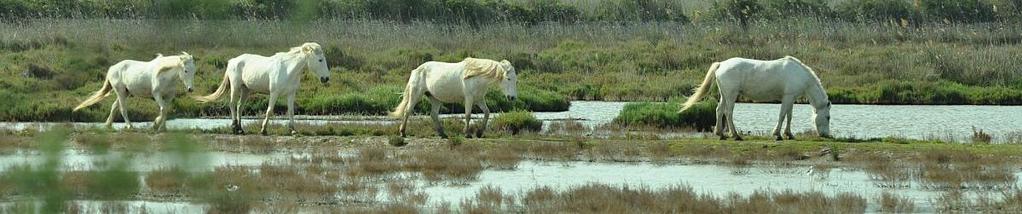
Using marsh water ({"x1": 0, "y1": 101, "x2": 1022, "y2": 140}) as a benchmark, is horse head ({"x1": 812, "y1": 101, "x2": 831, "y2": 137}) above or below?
above

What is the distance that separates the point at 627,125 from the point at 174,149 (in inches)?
870

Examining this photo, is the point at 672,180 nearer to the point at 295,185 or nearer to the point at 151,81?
the point at 295,185

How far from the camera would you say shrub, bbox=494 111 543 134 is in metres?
25.2

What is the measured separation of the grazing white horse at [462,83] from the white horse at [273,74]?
1.49 m

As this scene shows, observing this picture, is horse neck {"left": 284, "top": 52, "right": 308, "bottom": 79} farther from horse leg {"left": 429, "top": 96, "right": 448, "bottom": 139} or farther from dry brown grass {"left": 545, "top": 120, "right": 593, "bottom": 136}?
dry brown grass {"left": 545, "top": 120, "right": 593, "bottom": 136}

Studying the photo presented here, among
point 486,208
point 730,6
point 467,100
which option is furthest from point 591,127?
point 730,6

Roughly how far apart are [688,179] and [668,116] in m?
8.84

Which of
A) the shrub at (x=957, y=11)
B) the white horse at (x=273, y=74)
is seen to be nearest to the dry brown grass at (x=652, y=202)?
the white horse at (x=273, y=74)

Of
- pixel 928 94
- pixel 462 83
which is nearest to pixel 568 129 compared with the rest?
pixel 462 83

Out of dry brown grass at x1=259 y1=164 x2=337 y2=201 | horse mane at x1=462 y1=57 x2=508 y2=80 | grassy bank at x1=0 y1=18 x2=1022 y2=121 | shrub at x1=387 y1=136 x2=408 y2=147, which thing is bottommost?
grassy bank at x1=0 y1=18 x2=1022 y2=121

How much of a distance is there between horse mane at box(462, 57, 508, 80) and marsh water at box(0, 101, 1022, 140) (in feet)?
12.1

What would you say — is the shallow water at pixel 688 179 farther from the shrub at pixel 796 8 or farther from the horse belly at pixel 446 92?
the shrub at pixel 796 8

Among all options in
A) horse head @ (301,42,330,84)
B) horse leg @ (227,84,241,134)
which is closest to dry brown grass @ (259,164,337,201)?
horse head @ (301,42,330,84)

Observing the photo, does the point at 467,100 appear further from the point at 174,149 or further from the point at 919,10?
the point at 919,10
